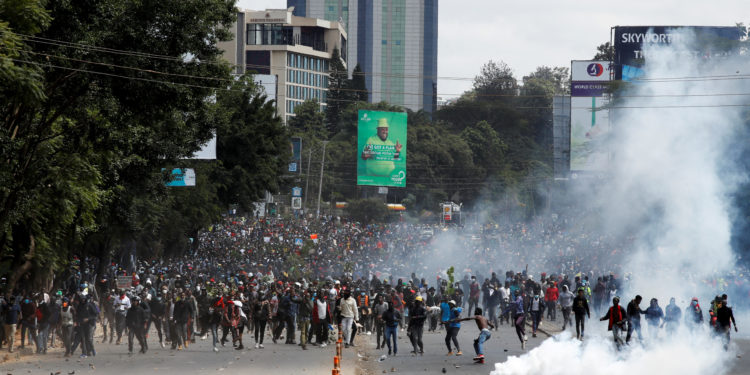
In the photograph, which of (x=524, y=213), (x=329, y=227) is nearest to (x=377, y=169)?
(x=329, y=227)

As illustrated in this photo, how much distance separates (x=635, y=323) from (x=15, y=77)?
14018 millimetres

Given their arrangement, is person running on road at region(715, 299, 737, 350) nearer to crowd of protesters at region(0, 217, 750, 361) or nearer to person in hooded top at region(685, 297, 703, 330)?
crowd of protesters at region(0, 217, 750, 361)

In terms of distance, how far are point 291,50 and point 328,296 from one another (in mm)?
119633

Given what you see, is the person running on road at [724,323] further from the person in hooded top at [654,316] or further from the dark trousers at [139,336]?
the dark trousers at [139,336]

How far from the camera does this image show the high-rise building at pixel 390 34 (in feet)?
611

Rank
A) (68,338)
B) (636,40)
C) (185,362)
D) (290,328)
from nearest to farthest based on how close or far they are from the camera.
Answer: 1. (185,362)
2. (68,338)
3. (290,328)
4. (636,40)

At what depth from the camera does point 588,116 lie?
6225 cm

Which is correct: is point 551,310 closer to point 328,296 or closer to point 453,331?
point 328,296

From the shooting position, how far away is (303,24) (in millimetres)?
150375

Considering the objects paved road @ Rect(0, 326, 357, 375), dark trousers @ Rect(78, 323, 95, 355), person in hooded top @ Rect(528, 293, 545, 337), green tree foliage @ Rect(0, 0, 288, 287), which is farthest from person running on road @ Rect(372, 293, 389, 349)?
green tree foliage @ Rect(0, 0, 288, 287)

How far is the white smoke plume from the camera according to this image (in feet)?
131

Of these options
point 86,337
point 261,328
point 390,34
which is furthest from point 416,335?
point 390,34

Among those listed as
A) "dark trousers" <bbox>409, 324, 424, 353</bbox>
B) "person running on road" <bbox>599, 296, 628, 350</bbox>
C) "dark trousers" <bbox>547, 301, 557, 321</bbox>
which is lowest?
"dark trousers" <bbox>547, 301, 557, 321</bbox>

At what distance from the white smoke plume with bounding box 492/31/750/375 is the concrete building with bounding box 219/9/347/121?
83.5 m
